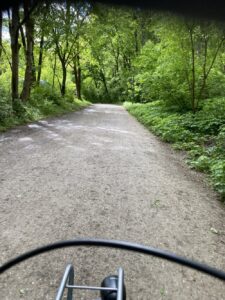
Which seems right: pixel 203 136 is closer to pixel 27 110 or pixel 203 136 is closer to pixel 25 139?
pixel 25 139

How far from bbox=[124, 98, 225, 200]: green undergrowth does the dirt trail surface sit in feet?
1.06

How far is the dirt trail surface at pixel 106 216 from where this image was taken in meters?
2.37

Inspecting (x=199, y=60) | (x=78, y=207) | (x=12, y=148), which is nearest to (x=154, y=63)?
(x=199, y=60)

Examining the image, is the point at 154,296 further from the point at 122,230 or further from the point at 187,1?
the point at 187,1

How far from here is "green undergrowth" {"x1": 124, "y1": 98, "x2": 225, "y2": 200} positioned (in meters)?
5.49

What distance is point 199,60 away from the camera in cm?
1123

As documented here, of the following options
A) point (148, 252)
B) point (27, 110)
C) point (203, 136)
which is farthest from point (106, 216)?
point (27, 110)

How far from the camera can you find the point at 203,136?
8.51 metres

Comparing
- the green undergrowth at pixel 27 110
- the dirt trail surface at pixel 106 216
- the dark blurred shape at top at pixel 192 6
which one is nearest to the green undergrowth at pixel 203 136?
the dirt trail surface at pixel 106 216

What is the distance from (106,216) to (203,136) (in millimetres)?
5909

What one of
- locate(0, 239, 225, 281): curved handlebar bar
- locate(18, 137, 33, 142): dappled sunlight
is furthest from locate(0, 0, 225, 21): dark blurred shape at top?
locate(18, 137, 33, 142): dappled sunlight

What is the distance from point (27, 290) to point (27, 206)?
154 centimetres

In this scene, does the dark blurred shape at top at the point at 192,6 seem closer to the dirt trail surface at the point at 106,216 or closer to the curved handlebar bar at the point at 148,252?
the curved handlebar bar at the point at 148,252

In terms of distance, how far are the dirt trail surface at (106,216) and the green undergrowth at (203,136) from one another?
0.32 m
